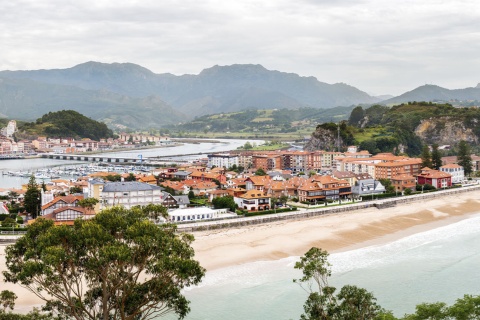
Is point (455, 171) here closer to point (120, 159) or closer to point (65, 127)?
point (120, 159)

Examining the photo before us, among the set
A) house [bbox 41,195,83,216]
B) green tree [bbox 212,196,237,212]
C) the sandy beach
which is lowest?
the sandy beach

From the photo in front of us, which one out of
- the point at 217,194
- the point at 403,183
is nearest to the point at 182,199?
the point at 217,194

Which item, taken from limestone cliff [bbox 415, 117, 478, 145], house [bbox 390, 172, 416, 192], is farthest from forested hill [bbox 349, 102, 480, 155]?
house [bbox 390, 172, 416, 192]

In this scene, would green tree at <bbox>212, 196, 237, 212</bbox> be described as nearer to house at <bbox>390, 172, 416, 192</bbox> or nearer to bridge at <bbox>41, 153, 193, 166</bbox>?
house at <bbox>390, 172, 416, 192</bbox>

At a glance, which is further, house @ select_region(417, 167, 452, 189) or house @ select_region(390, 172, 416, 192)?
house @ select_region(417, 167, 452, 189)

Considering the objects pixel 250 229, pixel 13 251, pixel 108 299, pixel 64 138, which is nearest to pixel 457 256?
pixel 250 229

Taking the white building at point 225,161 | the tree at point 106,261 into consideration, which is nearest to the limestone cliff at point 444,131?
the white building at point 225,161
